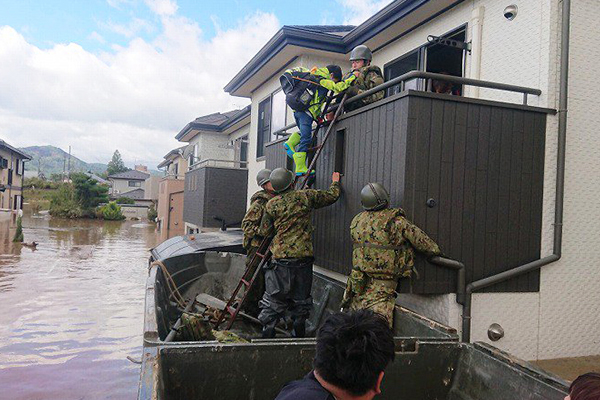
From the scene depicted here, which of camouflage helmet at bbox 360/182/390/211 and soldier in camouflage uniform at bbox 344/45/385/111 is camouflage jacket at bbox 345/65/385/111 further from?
camouflage helmet at bbox 360/182/390/211

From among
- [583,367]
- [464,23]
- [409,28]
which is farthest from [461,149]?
[409,28]

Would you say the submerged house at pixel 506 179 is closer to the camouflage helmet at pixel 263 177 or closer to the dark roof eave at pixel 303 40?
the camouflage helmet at pixel 263 177

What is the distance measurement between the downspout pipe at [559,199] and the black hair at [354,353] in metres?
3.42

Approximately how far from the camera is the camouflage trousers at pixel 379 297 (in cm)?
465

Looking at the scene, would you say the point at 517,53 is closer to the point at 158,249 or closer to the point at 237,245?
the point at 237,245

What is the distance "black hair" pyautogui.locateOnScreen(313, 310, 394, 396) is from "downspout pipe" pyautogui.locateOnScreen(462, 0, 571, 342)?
3.42 meters

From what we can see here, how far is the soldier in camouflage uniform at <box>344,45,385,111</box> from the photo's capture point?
6421mm

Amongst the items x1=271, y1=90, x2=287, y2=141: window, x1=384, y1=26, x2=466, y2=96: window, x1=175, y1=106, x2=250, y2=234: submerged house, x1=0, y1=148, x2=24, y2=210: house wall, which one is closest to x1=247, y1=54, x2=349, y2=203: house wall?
x1=271, y1=90, x2=287, y2=141: window

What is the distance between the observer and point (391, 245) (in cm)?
477

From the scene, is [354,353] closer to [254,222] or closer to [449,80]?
[449,80]

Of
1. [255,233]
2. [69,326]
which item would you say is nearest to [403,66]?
[255,233]

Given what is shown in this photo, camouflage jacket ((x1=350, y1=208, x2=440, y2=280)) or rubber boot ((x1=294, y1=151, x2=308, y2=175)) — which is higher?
rubber boot ((x1=294, y1=151, x2=308, y2=175))

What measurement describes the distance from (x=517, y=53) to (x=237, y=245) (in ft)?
20.3

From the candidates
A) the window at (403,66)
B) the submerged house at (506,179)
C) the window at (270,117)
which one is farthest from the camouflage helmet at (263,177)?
the window at (270,117)
